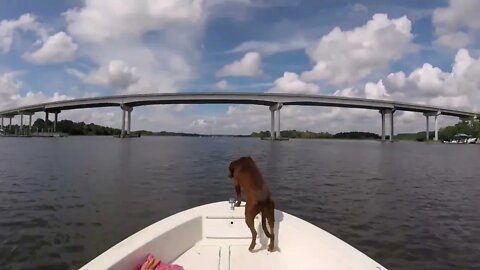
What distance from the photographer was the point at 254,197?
5.27 m

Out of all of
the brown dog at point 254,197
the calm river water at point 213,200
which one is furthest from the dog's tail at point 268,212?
the calm river water at point 213,200

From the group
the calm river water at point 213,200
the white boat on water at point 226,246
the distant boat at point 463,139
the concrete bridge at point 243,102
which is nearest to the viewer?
the white boat on water at point 226,246

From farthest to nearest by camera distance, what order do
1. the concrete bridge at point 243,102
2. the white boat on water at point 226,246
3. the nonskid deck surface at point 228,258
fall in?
the concrete bridge at point 243,102, the nonskid deck surface at point 228,258, the white boat on water at point 226,246

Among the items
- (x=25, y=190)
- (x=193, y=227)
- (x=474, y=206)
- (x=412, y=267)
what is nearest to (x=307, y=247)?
(x=193, y=227)

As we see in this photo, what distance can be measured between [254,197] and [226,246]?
1.20 meters

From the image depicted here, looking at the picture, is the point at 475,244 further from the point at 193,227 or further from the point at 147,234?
Result: the point at 147,234

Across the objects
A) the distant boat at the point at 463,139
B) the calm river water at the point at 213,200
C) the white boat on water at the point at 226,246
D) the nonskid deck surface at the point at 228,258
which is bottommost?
the calm river water at the point at 213,200

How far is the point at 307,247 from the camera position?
504cm

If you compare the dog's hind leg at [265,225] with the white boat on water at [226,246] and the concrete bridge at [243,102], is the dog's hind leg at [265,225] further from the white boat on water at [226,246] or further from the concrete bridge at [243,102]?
the concrete bridge at [243,102]

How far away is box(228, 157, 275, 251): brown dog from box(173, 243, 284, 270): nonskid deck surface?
151mm

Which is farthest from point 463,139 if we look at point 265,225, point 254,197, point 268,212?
point 254,197

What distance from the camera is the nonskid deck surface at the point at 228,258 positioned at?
17.1 ft

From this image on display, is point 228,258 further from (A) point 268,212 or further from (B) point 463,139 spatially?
(B) point 463,139

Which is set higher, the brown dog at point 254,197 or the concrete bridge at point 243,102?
the concrete bridge at point 243,102
